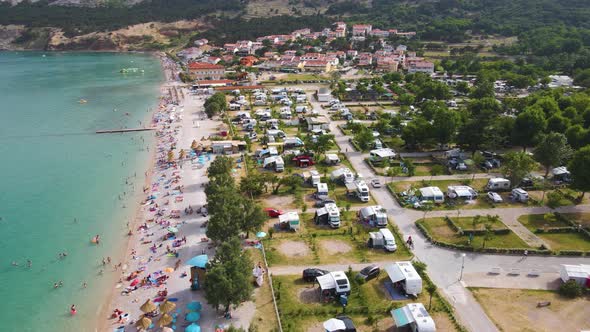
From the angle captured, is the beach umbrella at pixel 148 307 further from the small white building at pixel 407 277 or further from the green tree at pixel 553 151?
the green tree at pixel 553 151

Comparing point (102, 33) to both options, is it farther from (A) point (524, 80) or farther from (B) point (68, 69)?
(A) point (524, 80)

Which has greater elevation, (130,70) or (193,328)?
(130,70)

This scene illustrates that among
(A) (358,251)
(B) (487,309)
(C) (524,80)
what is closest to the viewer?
(B) (487,309)

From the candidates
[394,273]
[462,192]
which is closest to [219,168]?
[394,273]

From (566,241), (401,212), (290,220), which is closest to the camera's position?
(566,241)

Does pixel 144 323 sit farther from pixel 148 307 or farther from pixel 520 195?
pixel 520 195

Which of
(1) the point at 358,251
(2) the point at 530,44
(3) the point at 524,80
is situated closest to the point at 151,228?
(1) the point at 358,251

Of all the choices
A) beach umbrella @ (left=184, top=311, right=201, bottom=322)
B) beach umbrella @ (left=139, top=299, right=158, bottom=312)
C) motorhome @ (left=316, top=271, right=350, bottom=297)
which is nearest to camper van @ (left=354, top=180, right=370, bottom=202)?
motorhome @ (left=316, top=271, right=350, bottom=297)
